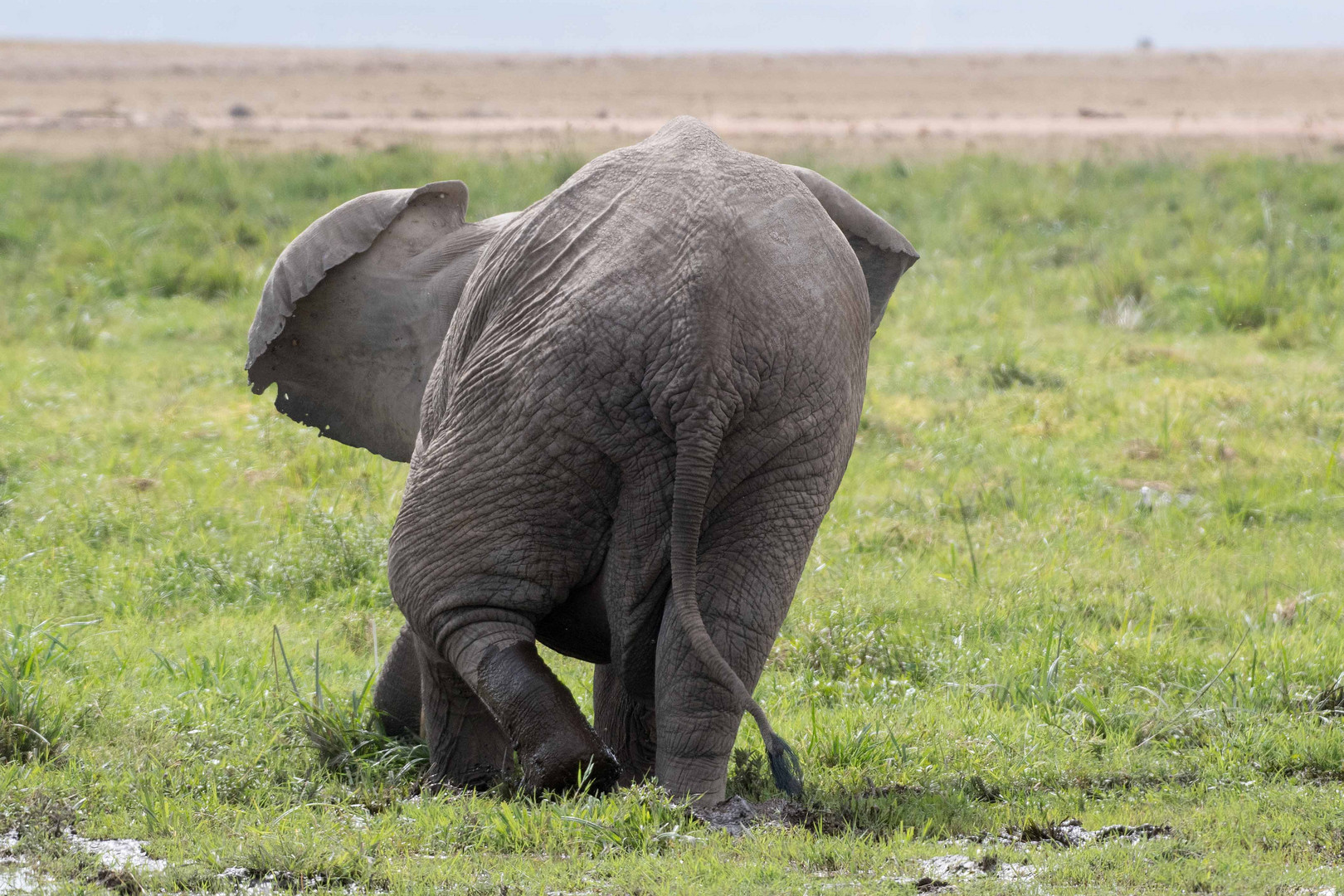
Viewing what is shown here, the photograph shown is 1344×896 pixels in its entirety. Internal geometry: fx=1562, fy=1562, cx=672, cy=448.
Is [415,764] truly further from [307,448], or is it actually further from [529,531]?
[307,448]

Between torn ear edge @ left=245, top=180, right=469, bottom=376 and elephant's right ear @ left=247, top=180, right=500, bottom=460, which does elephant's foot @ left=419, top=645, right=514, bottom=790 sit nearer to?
elephant's right ear @ left=247, top=180, right=500, bottom=460

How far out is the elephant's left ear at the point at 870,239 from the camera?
12.9 ft

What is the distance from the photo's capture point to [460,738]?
3799 mm

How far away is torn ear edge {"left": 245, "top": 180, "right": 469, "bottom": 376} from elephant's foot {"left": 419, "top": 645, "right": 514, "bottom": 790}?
1156 mm

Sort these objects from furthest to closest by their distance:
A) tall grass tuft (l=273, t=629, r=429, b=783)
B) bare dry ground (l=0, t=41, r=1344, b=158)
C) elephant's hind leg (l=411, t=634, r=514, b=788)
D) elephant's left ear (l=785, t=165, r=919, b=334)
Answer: bare dry ground (l=0, t=41, r=1344, b=158) < tall grass tuft (l=273, t=629, r=429, b=783) < elephant's left ear (l=785, t=165, r=919, b=334) < elephant's hind leg (l=411, t=634, r=514, b=788)

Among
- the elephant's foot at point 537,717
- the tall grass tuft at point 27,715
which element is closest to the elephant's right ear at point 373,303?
the tall grass tuft at point 27,715

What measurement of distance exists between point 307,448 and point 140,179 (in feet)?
30.0

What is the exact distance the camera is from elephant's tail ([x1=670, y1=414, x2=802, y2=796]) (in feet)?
10.3

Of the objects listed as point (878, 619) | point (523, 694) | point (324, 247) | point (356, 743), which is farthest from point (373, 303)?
point (878, 619)

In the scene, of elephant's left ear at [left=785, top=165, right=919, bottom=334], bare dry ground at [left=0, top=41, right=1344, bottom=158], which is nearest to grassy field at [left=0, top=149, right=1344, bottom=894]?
elephant's left ear at [left=785, top=165, right=919, bottom=334]

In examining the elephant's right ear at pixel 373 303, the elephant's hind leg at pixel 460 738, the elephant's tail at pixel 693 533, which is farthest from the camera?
the elephant's right ear at pixel 373 303

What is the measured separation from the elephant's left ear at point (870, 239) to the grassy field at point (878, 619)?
121 centimetres

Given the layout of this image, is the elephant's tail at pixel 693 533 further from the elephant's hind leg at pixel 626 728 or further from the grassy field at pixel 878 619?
the elephant's hind leg at pixel 626 728

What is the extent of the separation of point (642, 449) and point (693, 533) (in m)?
0.22
